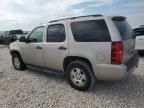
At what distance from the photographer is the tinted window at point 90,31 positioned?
3.80 meters

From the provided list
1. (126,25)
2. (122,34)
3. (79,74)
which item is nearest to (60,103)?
(79,74)

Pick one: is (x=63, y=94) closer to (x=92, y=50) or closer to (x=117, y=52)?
(x=92, y=50)

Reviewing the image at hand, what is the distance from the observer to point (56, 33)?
4.77 meters

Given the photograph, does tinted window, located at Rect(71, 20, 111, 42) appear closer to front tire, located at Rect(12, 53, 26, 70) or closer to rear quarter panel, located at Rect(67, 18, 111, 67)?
rear quarter panel, located at Rect(67, 18, 111, 67)

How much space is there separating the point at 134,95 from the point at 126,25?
5.74 ft

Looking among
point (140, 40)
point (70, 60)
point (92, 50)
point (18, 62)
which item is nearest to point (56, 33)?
point (70, 60)

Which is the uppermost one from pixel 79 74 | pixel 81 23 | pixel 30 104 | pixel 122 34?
pixel 81 23

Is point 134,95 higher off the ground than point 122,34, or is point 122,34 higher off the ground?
point 122,34

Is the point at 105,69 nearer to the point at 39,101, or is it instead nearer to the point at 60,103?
the point at 60,103

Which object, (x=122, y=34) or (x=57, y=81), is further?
(x=57, y=81)

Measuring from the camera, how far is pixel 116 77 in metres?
3.81

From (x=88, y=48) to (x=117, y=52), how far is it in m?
0.69

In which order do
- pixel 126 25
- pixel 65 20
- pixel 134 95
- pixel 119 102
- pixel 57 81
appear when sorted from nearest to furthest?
pixel 119 102 → pixel 134 95 → pixel 126 25 → pixel 65 20 → pixel 57 81

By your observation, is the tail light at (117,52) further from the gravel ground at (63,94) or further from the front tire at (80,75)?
the gravel ground at (63,94)
